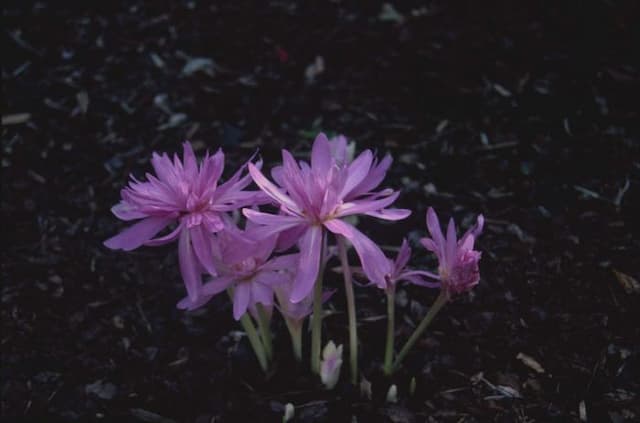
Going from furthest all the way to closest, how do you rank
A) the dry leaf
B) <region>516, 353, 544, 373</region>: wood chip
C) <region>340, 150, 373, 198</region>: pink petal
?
1. the dry leaf
2. <region>516, 353, 544, 373</region>: wood chip
3. <region>340, 150, 373, 198</region>: pink petal

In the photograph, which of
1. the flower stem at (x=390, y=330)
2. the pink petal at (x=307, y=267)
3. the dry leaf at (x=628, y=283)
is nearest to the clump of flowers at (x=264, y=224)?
the pink petal at (x=307, y=267)

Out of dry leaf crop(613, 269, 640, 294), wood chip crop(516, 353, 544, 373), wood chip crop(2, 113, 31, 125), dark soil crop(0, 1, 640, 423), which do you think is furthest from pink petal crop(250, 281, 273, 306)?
wood chip crop(2, 113, 31, 125)

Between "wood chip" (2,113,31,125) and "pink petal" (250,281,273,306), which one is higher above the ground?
"pink petal" (250,281,273,306)

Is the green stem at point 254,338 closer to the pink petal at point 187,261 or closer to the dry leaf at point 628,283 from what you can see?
the pink petal at point 187,261

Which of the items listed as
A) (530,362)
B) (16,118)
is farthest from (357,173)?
(16,118)

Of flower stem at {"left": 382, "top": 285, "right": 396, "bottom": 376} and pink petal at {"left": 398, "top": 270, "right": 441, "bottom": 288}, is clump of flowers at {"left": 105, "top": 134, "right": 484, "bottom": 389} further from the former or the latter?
A: flower stem at {"left": 382, "top": 285, "right": 396, "bottom": 376}
